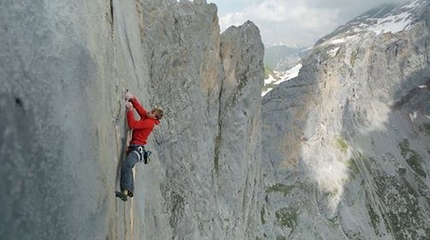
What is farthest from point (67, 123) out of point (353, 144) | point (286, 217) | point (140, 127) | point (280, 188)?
point (353, 144)

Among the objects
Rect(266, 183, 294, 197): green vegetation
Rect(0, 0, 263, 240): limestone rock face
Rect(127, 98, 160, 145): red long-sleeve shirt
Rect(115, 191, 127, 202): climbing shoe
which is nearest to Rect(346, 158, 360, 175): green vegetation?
Rect(266, 183, 294, 197): green vegetation

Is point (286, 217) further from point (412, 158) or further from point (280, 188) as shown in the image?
point (412, 158)

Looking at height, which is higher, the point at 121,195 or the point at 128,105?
the point at 128,105

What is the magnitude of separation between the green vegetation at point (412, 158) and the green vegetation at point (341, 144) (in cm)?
3176

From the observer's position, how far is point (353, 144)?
15700 cm

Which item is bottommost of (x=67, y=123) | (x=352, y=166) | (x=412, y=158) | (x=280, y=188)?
(x=67, y=123)

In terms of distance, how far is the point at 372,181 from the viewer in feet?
489

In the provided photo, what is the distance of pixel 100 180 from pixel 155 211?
1547 cm

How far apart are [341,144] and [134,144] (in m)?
141

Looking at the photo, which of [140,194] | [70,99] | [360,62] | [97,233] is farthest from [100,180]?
[360,62]

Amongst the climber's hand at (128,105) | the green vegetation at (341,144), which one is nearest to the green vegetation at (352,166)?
the green vegetation at (341,144)

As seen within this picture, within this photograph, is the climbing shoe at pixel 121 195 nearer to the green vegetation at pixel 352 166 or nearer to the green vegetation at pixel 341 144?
the green vegetation at pixel 352 166

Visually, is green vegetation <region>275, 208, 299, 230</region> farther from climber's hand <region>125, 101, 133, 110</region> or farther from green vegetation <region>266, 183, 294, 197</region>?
climber's hand <region>125, 101, 133, 110</region>

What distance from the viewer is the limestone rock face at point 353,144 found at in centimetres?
11662
